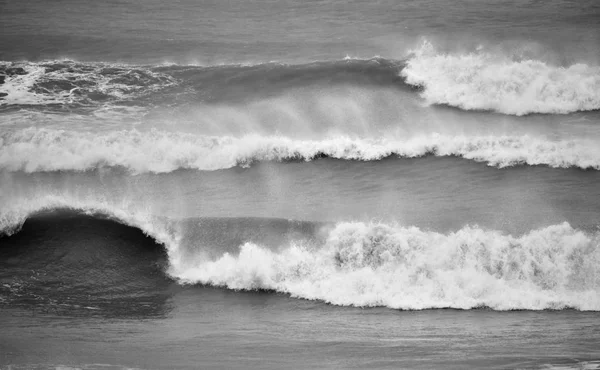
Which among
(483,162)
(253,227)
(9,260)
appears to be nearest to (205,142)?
(253,227)

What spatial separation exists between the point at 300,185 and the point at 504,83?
7248mm

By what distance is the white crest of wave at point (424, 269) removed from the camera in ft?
39.5

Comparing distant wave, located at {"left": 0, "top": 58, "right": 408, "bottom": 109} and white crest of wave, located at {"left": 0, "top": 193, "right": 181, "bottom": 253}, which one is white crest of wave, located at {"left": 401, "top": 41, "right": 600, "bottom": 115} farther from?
white crest of wave, located at {"left": 0, "top": 193, "right": 181, "bottom": 253}

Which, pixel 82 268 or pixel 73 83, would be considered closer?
pixel 82 268

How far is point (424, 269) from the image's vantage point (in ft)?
41.0

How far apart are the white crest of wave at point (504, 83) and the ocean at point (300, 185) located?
0.20 ft

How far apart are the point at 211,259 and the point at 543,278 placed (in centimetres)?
614

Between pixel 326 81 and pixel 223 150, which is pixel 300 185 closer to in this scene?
pixel 223 150

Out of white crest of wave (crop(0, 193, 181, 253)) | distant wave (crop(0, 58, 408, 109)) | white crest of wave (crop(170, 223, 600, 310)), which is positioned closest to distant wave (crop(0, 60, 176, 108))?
distant wave (crop(0, 58, 408, 109))

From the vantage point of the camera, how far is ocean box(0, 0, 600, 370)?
444 inches

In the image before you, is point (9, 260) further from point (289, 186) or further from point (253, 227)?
point (289, 186)

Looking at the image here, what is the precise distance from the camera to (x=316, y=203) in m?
14.8

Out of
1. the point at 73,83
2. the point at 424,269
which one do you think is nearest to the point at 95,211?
the point at 73,83

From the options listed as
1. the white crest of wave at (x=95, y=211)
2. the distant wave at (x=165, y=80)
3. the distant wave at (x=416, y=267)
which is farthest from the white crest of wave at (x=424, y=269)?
the distant wave at (x=165, y=80)
